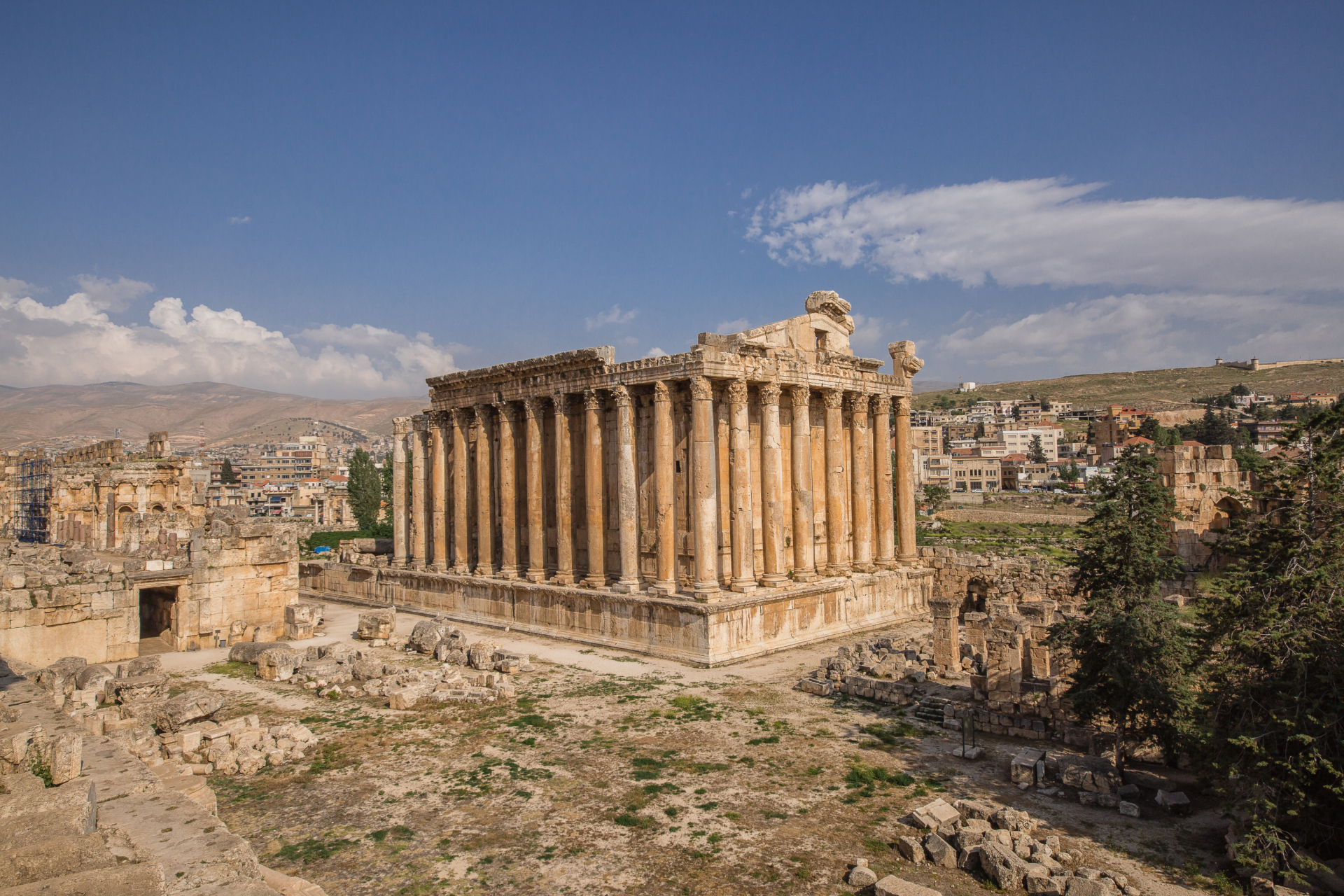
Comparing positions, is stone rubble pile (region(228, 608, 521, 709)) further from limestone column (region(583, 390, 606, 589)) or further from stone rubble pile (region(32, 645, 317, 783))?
limestone column (region(583, 390, 606, 589))

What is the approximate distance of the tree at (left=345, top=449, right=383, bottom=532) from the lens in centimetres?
6838

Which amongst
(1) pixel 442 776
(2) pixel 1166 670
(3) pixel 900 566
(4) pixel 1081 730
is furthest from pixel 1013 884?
(3) pixel 900 566

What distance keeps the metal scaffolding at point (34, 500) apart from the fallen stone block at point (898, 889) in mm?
60708

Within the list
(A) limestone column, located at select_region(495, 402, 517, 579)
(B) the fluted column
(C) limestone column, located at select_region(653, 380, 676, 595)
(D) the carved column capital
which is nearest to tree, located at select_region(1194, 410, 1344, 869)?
(C) limestone column, located at select_region(653, 380, 676, 595)

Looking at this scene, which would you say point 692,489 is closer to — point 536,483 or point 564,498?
point 564,498

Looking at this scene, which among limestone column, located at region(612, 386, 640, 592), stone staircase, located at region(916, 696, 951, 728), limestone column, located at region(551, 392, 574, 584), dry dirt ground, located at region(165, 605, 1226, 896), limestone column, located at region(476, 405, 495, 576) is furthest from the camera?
limestone column, located at region(476, 405, 495, 576)

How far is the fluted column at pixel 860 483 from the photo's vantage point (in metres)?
30.2

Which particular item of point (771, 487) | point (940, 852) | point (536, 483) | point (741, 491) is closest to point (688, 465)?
point (741, 491)

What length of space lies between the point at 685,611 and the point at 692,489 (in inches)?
151

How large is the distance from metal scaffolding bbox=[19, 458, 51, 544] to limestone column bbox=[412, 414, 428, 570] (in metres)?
32.6

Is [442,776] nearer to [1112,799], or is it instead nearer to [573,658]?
[573,658]

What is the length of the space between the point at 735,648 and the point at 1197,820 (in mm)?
13122

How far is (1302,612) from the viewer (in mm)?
10906

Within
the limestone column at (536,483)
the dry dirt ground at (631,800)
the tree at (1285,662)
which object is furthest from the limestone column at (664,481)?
the tree at (1285,662)
